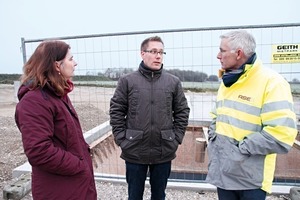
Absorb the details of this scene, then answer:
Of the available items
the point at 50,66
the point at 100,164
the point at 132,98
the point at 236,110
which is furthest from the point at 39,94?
the point at 100,164

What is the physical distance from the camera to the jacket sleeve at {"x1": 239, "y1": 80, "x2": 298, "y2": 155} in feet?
5.68

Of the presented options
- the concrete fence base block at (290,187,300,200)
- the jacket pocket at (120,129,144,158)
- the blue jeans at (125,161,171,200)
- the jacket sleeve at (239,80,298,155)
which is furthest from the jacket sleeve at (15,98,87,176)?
the concrete fence base block at (290,187,300,200)

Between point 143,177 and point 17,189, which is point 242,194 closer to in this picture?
point 143,177

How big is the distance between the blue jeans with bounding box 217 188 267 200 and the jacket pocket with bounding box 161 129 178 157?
25.6 inches

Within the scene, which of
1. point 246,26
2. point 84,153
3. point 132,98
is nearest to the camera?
point 84,153

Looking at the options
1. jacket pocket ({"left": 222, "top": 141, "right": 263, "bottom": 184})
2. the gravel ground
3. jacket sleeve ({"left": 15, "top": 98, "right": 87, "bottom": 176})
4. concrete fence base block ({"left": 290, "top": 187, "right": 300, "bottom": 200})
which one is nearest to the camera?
jacket sleeve ({"left": 15, "top": 98, "right": 87, "bottom": 176})

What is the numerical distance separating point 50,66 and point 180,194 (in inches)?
99.3

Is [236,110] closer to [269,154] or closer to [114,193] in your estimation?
[269,154]

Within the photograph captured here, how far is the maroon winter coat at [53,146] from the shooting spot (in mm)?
1634

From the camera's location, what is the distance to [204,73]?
3.53 meters

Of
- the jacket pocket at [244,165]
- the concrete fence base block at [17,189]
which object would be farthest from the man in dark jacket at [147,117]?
the concrete fence base block at [17,189]

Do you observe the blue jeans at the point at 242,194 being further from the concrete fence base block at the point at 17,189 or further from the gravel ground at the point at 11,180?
the concrete fence base block at the point at 17,189

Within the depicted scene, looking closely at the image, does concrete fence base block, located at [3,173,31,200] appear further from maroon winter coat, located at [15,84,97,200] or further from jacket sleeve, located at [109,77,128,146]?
maroon winter coat, located at [15,84,97,200]

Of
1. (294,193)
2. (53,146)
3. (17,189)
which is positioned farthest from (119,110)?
(294,193)
